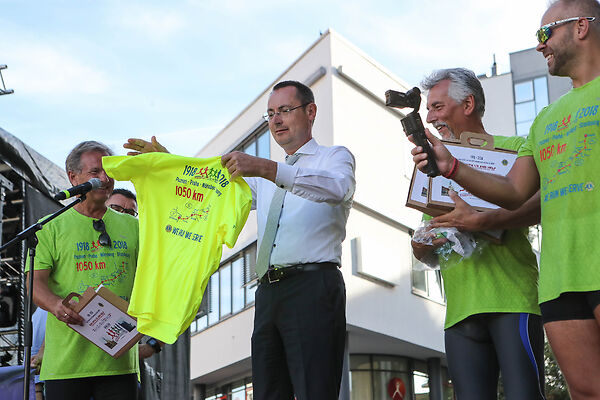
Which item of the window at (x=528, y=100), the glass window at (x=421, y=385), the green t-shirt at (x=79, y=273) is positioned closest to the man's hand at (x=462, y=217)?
the green t-shirt at (x=79, y=273)

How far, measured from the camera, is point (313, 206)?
4105 mm

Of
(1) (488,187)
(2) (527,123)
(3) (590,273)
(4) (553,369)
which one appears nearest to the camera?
(3) (590,273)

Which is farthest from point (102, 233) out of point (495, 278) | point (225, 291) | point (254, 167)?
point (225, 291)

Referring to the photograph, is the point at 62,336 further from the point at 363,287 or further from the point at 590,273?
the point at 363,287

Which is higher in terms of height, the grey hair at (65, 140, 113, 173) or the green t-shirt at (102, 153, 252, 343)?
the grey hair at (65, 140, 113, 173)

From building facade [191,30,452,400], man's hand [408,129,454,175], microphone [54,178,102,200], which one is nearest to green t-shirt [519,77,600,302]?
man's hand [408,129,454,175]

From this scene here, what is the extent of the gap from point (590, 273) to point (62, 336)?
114 inches

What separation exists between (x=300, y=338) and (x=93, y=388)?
1.38m

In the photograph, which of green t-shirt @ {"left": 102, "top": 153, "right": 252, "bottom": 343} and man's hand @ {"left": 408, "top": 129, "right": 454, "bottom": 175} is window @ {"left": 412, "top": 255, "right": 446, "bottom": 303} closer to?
green t-shirt @ {"left": 102, "top": 153, "right": 252, "bottom": 343}

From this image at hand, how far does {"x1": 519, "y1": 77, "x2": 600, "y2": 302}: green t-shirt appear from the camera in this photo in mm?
2965

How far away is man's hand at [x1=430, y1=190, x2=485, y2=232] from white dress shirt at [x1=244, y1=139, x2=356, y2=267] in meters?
0.53

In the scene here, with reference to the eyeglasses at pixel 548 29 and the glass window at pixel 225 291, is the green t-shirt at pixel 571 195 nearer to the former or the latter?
the eyeglasses at pixel 548 29

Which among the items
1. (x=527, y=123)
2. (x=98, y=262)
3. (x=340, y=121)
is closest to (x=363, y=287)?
(x=340, y=121)

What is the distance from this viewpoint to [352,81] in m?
21.5
